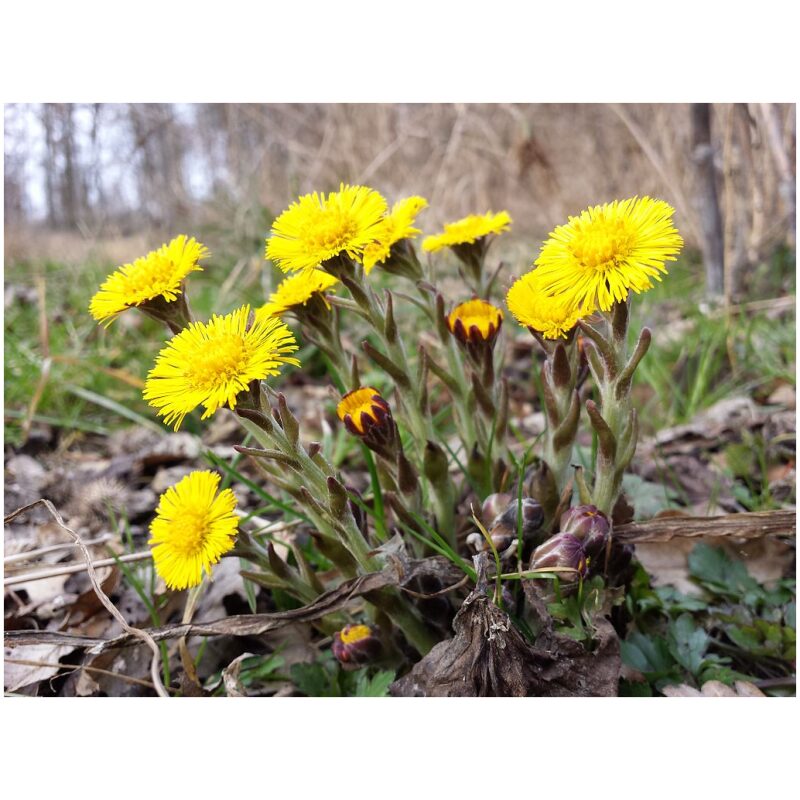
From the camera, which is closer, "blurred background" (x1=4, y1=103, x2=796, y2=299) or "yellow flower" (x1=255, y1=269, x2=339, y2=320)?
"yellow flower" (x1=255, y1=269, x2=339, y2=320)

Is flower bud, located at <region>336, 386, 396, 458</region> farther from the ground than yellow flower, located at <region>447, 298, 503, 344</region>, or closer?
closer

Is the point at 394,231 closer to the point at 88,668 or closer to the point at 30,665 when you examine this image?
the point at 88,668

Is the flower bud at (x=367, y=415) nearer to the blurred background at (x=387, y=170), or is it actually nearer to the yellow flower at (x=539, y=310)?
the yellow flower at (x=539, y=310)

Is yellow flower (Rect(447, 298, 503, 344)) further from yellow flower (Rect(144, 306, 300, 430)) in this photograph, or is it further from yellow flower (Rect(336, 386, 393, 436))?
yellow flower (Rect(144, 306, 300, 430))

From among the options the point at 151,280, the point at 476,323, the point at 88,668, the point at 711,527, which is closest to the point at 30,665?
the point at 88,668

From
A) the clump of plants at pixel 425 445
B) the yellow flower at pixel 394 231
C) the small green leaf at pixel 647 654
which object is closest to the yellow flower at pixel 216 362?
the clump of plants at pixel 425 445

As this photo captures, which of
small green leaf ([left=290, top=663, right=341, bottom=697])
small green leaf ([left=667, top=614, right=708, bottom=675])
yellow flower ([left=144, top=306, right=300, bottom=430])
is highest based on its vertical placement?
yellow flower ([left=144, top=306, right=300, bottom=430])

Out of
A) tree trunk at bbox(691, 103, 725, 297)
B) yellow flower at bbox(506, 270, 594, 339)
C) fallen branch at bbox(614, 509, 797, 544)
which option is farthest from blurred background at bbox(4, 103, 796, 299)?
yellow flower at bbox(506, 270, 594, 339)

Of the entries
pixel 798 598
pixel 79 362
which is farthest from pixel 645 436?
pixel 79 362
